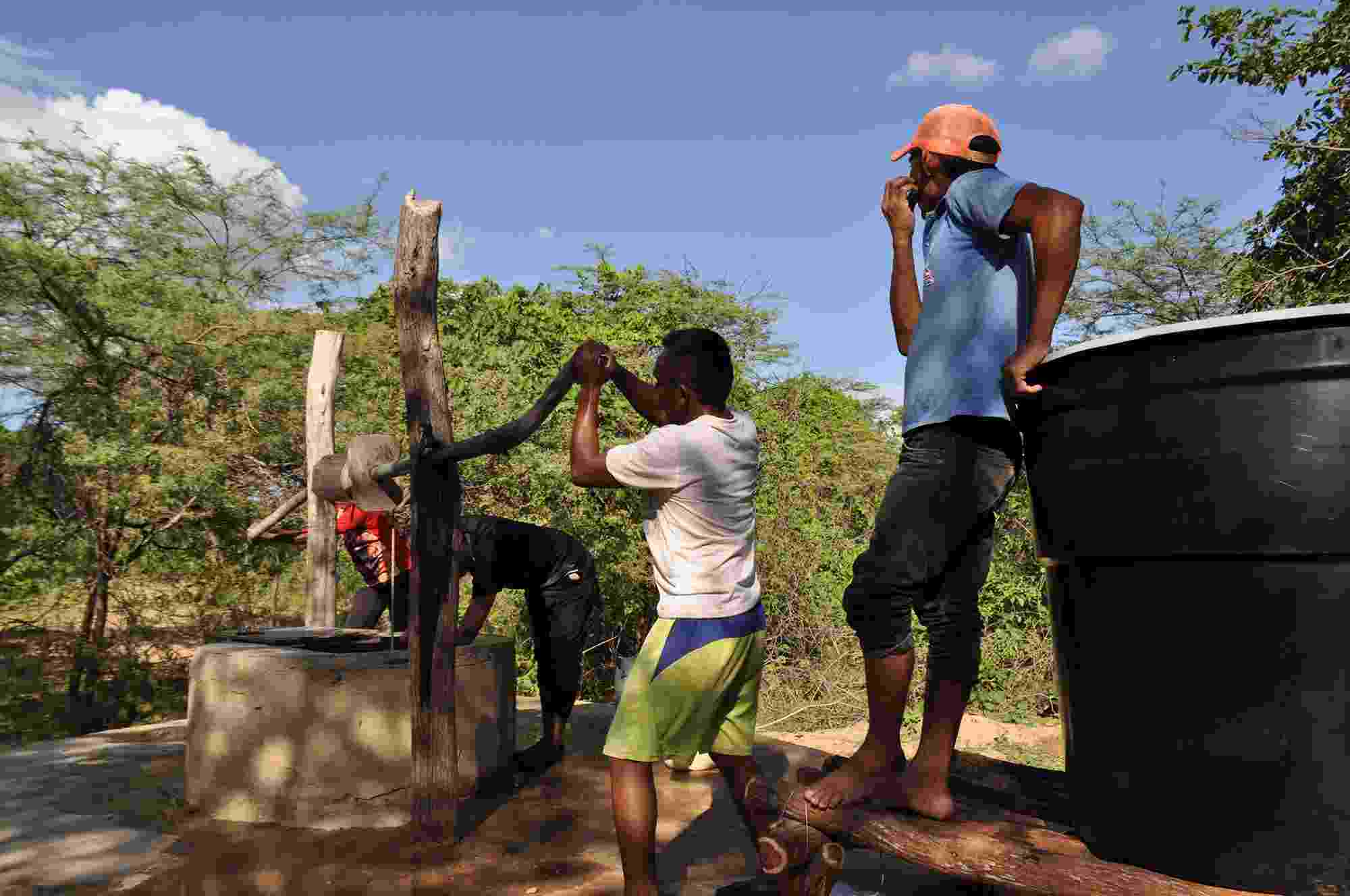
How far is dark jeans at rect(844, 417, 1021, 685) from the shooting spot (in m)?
2.43

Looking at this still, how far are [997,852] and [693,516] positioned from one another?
1.22 m

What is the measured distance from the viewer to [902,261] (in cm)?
287

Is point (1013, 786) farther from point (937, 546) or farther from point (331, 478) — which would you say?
point (331, 478)

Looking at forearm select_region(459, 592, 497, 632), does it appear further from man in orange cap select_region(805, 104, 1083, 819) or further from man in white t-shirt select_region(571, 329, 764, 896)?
man in orange cap select_region(805, 104, 1083, 819)

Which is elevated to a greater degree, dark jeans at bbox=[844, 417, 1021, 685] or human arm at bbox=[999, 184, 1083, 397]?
human arm at bbox=[999, 184, 1083, 397]

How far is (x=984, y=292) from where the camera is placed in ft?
8.21

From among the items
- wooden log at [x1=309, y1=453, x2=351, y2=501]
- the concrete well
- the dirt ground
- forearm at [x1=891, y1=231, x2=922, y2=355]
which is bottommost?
the dirt ground

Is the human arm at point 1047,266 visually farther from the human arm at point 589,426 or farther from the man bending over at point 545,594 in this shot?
the man bending over at point 545,594

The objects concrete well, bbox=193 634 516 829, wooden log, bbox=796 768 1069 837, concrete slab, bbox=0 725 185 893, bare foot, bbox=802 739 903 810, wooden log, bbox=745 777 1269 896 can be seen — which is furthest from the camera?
concrete well, bbox=193 634 516 829

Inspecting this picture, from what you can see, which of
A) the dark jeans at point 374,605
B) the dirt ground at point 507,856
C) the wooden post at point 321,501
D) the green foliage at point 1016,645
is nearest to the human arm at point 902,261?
the dirt ground at point 507,856

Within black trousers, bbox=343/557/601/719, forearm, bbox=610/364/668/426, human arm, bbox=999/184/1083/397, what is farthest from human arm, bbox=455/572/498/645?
human arm, bbox=999/184/1083/397

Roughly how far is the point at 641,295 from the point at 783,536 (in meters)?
4.93

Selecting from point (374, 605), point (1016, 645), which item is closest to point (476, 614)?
point (374, 605)

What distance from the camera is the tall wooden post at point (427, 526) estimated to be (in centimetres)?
Answer: 392
